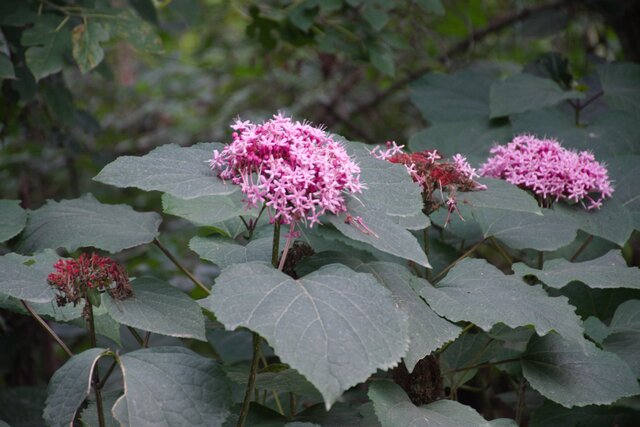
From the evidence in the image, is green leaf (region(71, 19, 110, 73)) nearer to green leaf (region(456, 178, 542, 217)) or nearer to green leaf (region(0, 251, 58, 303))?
green leaf (region(0, 251, 58, 303))

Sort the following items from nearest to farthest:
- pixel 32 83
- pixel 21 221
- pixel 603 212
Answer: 1. pixel 21 221
2. pixel 603 212
3. pixel 32 83

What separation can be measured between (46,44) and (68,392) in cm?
144

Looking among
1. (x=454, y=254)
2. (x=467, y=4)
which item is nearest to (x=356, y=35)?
(x=454, y=254)

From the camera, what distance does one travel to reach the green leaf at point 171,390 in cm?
131

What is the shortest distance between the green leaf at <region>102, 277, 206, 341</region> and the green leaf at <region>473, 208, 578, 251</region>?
926 millimetres

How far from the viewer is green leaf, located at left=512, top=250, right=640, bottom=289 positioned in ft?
5.35

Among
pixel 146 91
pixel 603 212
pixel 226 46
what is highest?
pixel 603 212

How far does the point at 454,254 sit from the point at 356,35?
135cm

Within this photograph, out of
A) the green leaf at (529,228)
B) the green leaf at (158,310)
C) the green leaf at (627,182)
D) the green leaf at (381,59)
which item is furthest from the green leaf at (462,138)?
the green leaf at (158,310)

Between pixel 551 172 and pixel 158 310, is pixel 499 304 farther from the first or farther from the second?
pixel 158 310

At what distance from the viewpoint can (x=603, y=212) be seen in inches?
80.7

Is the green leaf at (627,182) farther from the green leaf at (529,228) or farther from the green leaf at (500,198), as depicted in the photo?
the green leaf at (500,198)

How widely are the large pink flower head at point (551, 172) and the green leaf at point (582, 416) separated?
23.4 inches

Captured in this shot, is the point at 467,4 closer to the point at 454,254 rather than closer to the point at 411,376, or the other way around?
the point at 454,254
